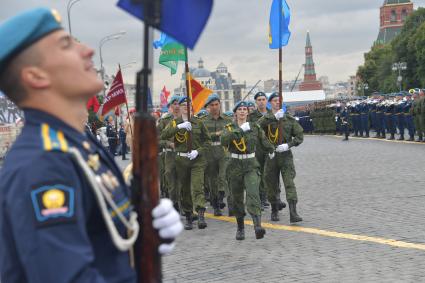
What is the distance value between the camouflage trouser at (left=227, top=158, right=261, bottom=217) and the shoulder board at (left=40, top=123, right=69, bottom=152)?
21.4 ft

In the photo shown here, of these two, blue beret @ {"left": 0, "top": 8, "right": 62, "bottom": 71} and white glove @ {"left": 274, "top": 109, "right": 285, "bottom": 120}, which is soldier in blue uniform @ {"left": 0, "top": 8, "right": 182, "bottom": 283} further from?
white glove @ {"left": 274, "top": 109, "right": 285, "bottom": 120}

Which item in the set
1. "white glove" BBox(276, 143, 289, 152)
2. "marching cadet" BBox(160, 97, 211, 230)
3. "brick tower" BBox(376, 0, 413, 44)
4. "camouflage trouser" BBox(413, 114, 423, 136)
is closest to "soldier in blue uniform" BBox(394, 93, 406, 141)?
"camouflage trouser" BBox(413, 114, 423, 136)

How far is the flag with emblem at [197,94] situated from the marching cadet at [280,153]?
2.43 metres

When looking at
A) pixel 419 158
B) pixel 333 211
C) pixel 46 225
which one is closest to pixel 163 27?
pixel 46 225

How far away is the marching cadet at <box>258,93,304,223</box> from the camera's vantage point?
9.53 metres

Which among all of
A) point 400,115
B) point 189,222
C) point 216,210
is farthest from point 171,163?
point 400,115

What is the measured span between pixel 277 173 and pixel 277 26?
2.76 m

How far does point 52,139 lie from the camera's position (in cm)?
188

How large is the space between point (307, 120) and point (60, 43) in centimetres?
4073

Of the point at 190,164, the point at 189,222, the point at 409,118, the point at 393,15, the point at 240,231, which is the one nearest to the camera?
the point at 240,231

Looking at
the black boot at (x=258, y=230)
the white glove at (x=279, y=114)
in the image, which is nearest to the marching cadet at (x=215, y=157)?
the white glove at (x=279, y=114)

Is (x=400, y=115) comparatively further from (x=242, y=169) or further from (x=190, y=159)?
(x=242, y=169)

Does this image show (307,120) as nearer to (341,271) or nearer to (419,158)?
(419,158)

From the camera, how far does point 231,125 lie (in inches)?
348
